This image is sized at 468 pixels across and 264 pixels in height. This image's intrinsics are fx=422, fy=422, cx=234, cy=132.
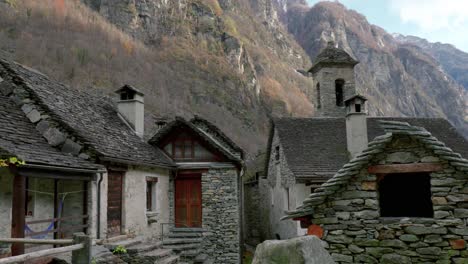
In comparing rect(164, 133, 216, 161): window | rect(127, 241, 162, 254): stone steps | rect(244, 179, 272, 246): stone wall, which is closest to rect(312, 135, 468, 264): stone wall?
rect(127, 241, 162, 254): stone steps

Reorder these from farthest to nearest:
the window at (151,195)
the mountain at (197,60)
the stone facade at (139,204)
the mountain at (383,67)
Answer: the mountain at (383,67), the mountain at (197,60), the window at (151,195), the stone facade at (139,204)

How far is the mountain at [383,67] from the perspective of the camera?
83.6m

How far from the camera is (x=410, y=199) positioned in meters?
9.75

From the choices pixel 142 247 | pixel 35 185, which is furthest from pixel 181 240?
pixel 35 185

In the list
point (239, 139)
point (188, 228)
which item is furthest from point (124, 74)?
point (188, 228)

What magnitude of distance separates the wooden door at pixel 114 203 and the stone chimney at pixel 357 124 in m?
9.20

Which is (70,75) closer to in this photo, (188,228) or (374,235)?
(188,228)

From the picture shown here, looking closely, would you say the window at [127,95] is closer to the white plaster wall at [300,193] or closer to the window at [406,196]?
the white plaster wall at [300,193]

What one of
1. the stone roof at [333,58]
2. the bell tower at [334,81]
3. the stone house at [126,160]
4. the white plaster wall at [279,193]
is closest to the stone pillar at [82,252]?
the stone house at [126,160]

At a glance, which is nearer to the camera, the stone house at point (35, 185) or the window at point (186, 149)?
the stone house at point (35, 185)

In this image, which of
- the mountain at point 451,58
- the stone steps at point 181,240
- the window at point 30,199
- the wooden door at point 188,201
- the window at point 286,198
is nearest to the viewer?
the window at point 30,199

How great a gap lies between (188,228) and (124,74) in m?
29.9

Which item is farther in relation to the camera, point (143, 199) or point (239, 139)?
point (239, 139)

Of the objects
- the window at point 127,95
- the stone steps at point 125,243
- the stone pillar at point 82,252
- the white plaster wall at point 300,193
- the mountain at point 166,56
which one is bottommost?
the stone steps at point 125,243
